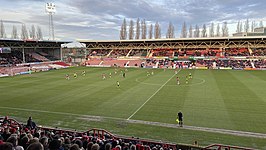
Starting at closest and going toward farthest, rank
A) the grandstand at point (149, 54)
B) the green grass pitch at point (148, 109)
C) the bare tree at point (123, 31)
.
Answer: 1. the green grass pitch at point (148, 109)
2. the grandstand at point (149, 54)
3. the bare tree at point (123, 31)

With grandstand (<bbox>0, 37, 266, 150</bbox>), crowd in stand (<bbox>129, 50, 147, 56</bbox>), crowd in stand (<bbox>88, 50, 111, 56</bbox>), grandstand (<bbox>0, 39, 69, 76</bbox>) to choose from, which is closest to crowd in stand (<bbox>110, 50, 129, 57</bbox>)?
grandstand (<bbox>0, 37, 266, 150</bbox>)

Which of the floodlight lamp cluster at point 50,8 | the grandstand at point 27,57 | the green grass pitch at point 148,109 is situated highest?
the floodlight lamp cluster at point 50,8

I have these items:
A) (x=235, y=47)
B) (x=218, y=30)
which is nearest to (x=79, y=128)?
(x=235, y=47)

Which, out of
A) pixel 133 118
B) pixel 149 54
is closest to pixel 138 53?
pixel 149 54

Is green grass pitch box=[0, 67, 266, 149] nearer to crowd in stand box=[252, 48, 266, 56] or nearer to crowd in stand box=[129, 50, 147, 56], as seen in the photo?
crowd in stand box=[252, 48, 266, 56]

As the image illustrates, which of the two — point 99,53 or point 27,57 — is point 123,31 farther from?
point 27,57

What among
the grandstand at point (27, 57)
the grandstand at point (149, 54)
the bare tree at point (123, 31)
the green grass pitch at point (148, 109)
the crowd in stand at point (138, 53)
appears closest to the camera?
the green grass pitch at point (148, 109)

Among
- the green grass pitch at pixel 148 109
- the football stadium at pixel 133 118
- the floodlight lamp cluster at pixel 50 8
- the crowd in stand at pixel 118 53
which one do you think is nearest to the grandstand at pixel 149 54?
the crowd in stand at pixel 118 53

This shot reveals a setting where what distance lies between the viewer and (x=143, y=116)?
17234 millimetres

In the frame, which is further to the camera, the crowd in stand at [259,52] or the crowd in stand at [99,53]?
the crowd in stand at [99,53]

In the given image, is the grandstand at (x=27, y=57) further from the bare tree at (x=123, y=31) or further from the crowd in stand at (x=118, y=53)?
the bare tree at (x=123, y=31)

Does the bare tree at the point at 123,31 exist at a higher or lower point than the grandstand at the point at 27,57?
higher

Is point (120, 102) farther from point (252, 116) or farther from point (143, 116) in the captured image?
point (252, 116)

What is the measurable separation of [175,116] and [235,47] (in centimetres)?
5907
